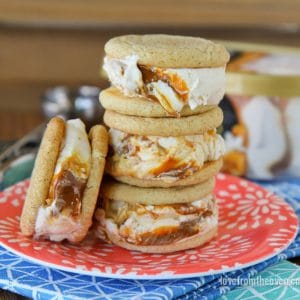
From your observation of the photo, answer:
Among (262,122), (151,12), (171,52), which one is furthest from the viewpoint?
(151,12)

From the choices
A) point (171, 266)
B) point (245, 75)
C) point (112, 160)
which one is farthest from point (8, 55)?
point (171, 266)

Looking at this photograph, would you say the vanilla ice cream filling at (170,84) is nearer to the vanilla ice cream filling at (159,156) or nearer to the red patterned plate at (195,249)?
the vanilla ice cream filling at (159,156)

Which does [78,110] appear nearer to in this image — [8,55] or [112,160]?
[8,55]

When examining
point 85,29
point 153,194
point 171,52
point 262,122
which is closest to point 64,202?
point 153,194

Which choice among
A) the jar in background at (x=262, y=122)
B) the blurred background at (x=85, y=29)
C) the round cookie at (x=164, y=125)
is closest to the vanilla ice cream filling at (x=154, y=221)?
the round cookie at (x=164, y=125)

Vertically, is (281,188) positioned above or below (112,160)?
below

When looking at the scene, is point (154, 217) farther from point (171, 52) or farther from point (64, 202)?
point (171, 52)

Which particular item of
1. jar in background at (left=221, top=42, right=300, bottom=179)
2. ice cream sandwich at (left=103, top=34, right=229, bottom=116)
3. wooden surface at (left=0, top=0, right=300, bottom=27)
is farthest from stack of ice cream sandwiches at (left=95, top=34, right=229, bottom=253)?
wooden surface at (left=0, top=0, right=300, bottom=27)
